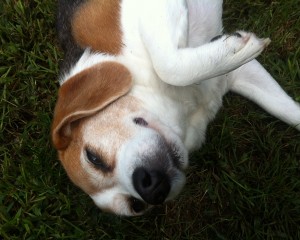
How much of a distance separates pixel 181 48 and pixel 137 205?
118cm

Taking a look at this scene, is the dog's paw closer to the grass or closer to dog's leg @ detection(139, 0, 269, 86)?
dog's leg @ detection(139, 0, 269, 86)

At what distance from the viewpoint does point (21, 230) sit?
457 centimetres

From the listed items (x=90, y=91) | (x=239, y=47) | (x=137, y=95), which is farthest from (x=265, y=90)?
(x=90, y=91)

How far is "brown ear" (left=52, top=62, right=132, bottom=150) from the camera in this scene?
3.11m

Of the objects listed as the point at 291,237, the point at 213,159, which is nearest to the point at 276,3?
the point at 213,159

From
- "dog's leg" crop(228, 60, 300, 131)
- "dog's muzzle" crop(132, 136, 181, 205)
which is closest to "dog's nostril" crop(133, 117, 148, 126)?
"dog's muzzle" crop(132, 136, 181, 205)

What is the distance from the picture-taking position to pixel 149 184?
2969mm

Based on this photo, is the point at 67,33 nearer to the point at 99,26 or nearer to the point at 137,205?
the point at 99,26

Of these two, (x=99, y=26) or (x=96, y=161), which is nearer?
(x=96, y=161)

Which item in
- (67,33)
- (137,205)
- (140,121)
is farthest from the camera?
(67,33)

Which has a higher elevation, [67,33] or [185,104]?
[67,33]

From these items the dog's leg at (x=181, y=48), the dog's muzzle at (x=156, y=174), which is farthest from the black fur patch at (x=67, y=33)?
the dog's muzzle at (x=156, y=174)

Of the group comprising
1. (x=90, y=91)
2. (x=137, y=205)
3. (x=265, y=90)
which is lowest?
(x=137, y=205)

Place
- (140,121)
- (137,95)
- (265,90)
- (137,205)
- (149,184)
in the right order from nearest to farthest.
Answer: (149,184), (140,121), (137,95), (137,205), (265,90)
